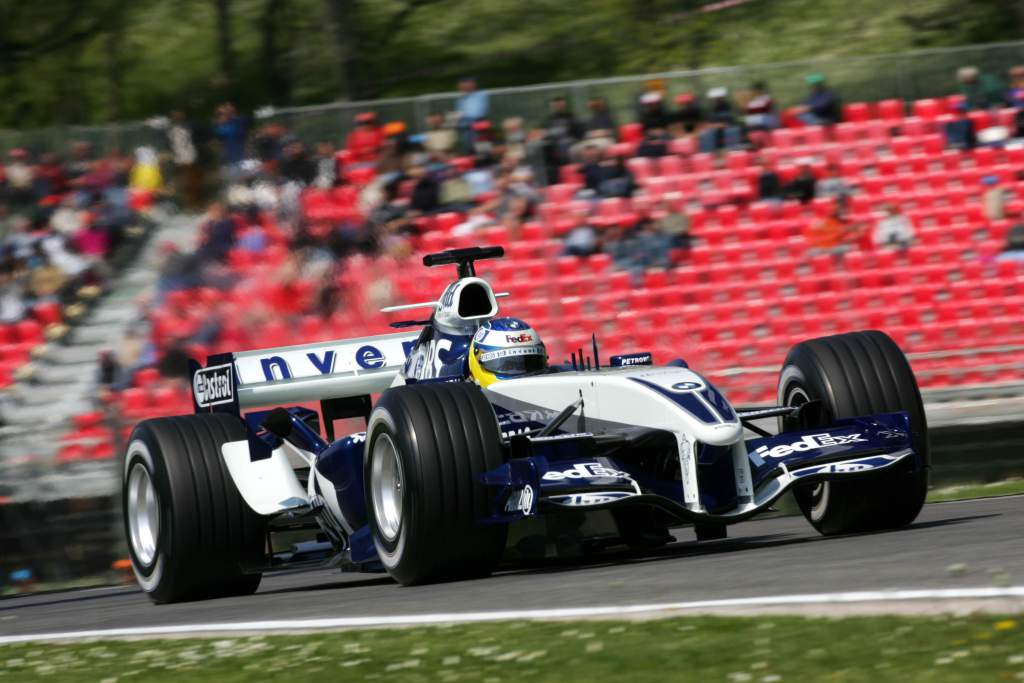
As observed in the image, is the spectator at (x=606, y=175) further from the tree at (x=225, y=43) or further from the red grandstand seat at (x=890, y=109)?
the tree at (x=225, y=43)

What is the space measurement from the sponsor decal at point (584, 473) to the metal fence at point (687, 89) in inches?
383

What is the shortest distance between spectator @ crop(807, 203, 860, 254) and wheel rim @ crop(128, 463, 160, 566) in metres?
8.44

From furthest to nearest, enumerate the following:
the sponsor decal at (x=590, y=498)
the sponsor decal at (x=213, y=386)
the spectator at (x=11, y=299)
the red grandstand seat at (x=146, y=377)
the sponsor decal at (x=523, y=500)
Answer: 1. the spectator at (x=11, y=299)
2. the red grandstand seat at (x=146, y=377)
3. the sponsor decal at (x=213, y=386)
4. the sponsor decal at (x=590, y=498)
5. the sponsor decal at (x=523, y=500)

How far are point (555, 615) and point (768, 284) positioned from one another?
10.8m

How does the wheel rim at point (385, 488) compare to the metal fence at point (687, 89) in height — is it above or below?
below

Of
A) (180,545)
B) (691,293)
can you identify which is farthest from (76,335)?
(180,545)

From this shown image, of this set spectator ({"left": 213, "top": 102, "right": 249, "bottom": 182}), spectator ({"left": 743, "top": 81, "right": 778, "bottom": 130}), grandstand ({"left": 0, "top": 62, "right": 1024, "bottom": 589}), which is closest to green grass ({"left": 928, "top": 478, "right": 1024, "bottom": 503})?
grandstand ({"left": 0, "top": 62, "right": 1024, "bottom": 589})

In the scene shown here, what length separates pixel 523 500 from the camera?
782 centimetres

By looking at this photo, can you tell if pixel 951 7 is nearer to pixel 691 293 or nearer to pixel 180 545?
pixel 691 293

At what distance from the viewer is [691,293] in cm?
1667

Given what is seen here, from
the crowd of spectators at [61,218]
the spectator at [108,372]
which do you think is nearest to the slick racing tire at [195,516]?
the spectator at [108,372]


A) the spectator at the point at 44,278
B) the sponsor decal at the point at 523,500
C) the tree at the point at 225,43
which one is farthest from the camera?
the tree at the point at 225,43

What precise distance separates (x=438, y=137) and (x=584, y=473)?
9889 mm

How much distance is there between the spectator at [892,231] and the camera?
16.8 m
